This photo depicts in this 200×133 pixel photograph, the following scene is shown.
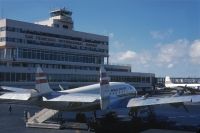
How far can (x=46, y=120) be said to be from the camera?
46938 millimetres

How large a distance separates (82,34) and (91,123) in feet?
336

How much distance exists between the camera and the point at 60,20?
145 metres

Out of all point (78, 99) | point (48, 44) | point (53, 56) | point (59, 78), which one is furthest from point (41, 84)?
point (53, 56)

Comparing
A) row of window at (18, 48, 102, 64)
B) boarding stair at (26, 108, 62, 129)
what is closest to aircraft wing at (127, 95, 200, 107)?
boarding stair at (26, 108, 62, 129)

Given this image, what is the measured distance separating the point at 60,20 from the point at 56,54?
1837 centimetres

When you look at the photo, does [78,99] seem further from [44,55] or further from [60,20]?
[60,20]

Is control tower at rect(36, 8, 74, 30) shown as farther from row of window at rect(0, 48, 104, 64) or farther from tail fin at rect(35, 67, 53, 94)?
tail fin at rect(35, 67, 53, 94)

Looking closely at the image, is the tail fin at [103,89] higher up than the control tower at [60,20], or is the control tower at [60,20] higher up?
the control tower at [60,20]

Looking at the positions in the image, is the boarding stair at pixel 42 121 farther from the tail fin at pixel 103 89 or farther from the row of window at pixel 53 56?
the row of window at pixel 53 56

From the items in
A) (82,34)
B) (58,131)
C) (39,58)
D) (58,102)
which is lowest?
(58,131)

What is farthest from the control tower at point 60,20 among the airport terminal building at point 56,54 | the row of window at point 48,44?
the row of window at point 48,44

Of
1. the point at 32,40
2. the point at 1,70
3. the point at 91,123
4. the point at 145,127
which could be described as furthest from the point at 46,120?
the point at 32,40

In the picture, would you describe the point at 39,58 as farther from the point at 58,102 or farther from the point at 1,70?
the point at 58,102

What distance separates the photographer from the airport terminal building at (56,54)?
11688cm
